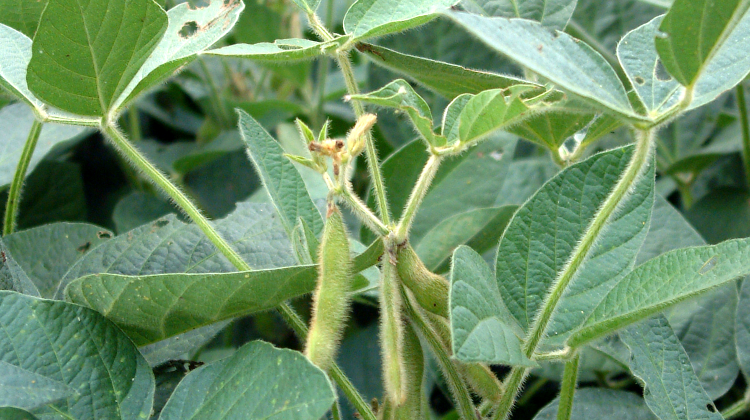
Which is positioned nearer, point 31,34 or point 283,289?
point 283,289

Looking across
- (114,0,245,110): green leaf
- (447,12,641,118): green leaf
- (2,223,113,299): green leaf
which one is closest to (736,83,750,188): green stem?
(447,12,641,118): green leaf

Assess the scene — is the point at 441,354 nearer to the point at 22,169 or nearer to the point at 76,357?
the point at 76,357

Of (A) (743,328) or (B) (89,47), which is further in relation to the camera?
(A) (743,328)

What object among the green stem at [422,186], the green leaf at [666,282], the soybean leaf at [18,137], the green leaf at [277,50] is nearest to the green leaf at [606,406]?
the green leaf at [666,282]

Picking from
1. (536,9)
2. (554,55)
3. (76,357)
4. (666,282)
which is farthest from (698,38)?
(76,357)

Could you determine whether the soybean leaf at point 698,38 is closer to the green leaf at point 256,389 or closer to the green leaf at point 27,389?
the green leaf at point 256,389

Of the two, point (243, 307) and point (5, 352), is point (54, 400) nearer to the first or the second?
point (5, 352)

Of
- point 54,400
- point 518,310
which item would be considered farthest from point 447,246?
point 54,400
